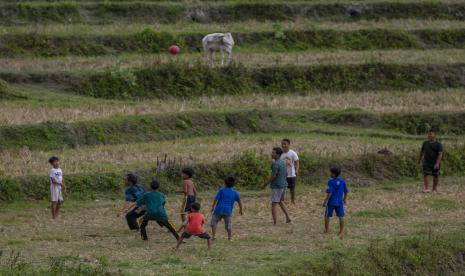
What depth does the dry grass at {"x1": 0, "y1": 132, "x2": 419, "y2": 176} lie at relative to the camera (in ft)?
73.5

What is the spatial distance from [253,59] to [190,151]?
10931mm

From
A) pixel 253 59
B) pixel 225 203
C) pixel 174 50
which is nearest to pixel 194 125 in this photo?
pixel 174 50

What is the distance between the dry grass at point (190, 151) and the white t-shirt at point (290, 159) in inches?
107

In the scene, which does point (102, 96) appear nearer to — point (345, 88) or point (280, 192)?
point (345, 88)

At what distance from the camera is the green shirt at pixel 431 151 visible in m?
23.4

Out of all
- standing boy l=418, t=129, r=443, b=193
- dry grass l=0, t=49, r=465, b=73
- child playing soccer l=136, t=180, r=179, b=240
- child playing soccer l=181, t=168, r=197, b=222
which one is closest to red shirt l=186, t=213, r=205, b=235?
child playing soccer l=136, t=180, r=179, b=240

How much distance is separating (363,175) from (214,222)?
7.99m

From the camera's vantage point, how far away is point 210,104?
2953cm

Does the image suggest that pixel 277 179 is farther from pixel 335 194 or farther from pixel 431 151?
pixel 431 151

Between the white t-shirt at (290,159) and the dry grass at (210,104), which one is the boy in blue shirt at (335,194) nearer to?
the white t-shirt at (290,159)

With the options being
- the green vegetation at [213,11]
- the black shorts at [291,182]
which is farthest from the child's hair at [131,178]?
the green vegetation at [213,11]

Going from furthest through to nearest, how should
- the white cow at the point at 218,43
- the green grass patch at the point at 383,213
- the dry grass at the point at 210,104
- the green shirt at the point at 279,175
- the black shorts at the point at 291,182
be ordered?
the white cow at the point at 218,43
the dry grass at the point at 210,104
the black shorts at the point at 291,182
the green grass patch at the point at 383,213
the green shirt at the point at 279,175

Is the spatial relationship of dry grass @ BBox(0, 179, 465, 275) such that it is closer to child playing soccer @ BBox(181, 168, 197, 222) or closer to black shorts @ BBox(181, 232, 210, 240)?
black shorts @ BBox(181, 232, 210, 240)

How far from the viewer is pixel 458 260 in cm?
1867
